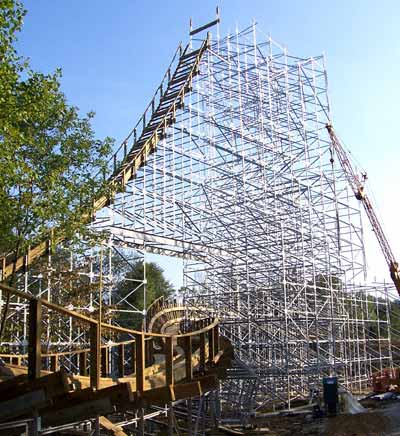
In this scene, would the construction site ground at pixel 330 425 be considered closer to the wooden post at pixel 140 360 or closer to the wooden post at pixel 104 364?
the wooden post at pixel 104 364

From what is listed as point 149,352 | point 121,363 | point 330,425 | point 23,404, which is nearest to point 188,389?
point 121,363

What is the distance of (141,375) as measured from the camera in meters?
7.39

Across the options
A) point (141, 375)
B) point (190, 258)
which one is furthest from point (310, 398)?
point (141, 375)

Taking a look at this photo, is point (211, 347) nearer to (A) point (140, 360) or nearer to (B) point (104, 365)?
(B) point (104, 365)

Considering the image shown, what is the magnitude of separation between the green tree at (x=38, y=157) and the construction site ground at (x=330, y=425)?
896cm

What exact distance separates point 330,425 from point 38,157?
10.8 metres

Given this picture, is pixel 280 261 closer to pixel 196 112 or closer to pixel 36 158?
pixel 196 112

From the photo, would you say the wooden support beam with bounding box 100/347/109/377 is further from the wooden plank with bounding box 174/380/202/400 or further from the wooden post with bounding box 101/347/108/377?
the wooden plank with bounding box 174/380/202/400

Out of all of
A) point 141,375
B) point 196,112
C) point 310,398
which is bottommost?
point 310,398

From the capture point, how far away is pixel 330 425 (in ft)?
51.6

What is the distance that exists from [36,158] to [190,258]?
1701 centimetres

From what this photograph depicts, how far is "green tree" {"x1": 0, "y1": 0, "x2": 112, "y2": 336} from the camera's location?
7.42 m

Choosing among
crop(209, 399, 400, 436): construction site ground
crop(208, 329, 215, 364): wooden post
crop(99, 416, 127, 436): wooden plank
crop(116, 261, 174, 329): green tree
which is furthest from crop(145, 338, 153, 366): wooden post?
crop(116, 261, 174, 329): green tree

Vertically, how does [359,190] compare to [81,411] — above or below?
above
